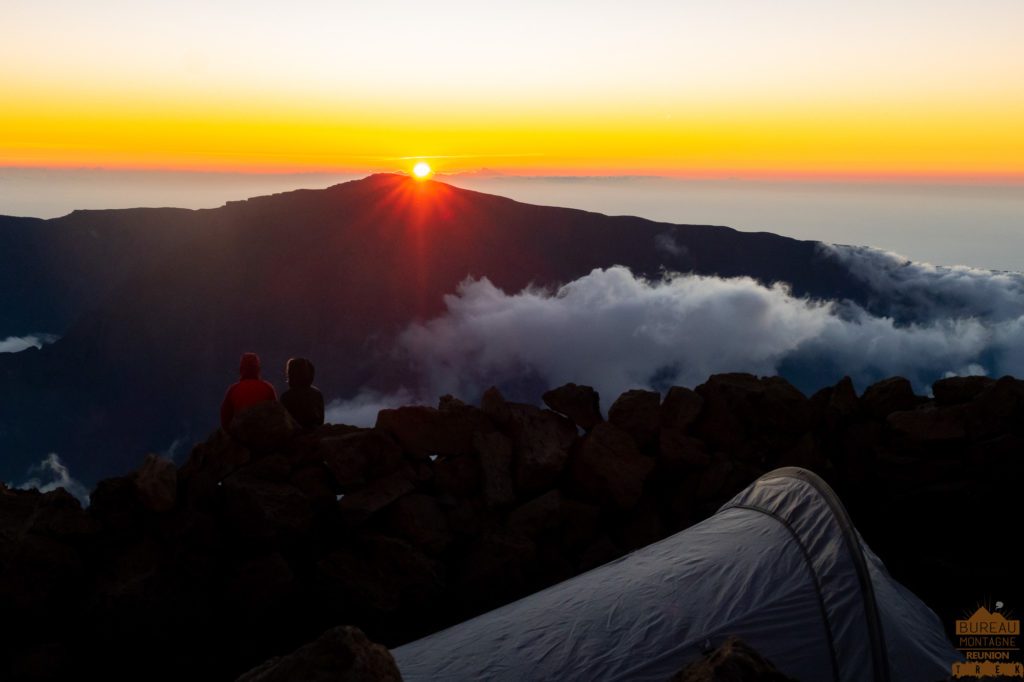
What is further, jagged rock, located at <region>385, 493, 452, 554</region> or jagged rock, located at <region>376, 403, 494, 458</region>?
jagged rock, located at <region>376, 403, 494, 458</region>

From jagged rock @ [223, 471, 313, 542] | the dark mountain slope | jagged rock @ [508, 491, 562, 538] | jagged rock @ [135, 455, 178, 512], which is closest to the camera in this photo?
jagged rock @ [135, 455, 178, 512]

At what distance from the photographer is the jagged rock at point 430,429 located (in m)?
9.05

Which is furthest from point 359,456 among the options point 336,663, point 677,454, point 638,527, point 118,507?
point 336,663

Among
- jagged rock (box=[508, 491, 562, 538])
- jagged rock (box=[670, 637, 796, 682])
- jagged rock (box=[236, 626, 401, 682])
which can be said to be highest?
jagged rock (box=[670, 637, 796, 682])

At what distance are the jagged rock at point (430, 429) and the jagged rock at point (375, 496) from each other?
36 cm

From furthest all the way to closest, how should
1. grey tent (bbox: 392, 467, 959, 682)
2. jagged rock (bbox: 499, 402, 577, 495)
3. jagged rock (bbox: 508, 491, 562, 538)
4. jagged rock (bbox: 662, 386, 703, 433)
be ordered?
jagged rock (bbox: 662, 386, 703, 433) → jagged rock (bbox: 499, 402, 577, 495) → jagged rock (bbox: 508, 491, 562, 538) → grey tent (bbox: 392, 467, 959, 682)

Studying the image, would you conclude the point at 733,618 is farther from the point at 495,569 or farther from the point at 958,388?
the point at 958,388

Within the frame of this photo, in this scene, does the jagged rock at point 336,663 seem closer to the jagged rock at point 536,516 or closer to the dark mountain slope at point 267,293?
the jagged rock at point 536,516

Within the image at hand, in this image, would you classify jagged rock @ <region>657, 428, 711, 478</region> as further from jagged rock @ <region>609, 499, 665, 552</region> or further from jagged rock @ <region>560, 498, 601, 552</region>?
jagged rock @ <region>560, 498, 601, 552</region>

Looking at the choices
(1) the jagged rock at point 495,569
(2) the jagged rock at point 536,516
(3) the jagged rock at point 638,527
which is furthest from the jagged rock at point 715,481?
(1) the jagged rock at point 495,569

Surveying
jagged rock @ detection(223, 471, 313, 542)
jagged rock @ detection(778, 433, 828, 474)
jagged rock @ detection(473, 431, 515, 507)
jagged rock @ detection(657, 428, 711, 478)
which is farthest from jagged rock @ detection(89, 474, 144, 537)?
jagged rock @ detection(778, 433, 828, 474)

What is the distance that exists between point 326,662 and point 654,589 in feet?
12.3

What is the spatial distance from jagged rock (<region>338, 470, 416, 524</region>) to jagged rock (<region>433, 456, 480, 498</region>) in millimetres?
356

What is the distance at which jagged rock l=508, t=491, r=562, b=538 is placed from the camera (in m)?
8.95
